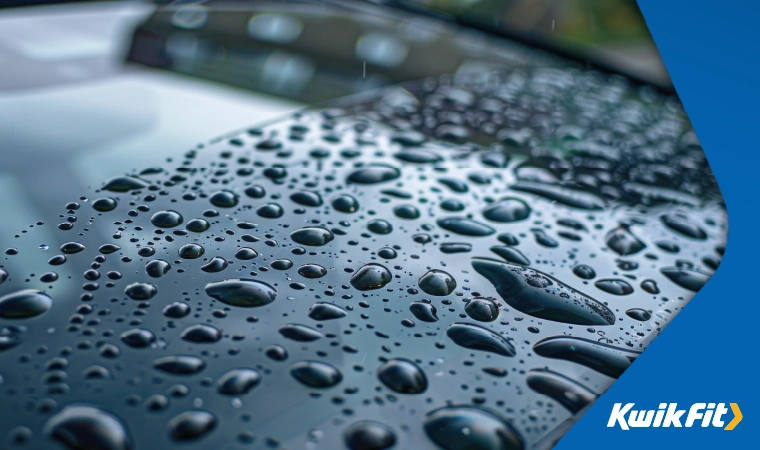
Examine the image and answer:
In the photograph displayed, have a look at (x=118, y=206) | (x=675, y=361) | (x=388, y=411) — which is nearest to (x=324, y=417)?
(x=388, y=411)

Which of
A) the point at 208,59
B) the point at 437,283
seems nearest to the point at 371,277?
the point at 437,283

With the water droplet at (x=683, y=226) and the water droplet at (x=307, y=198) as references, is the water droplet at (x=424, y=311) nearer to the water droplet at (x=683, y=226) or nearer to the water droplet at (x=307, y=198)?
the water droplet at (x=307, y=198)

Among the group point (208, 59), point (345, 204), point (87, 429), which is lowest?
point (87, 429)

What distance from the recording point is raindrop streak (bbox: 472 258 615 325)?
78 cm

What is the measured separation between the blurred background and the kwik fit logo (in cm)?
82

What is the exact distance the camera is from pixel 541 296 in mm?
811

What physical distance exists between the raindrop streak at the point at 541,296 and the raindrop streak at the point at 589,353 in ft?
0.13

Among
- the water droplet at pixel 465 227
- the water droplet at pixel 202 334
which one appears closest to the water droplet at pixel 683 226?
the water droplet at pixel 465 227

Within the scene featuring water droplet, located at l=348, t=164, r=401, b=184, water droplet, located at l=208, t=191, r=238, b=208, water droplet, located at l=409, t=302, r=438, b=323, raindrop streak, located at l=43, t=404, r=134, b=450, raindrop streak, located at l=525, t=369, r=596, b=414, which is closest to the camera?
raindrop streak, located at l=43, t=404, r=134, b=450

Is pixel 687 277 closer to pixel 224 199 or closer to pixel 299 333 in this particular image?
pixel 299 333

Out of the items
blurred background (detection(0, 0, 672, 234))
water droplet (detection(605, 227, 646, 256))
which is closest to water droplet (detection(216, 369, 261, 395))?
blurred background (detection(0, 0, 672, 234))

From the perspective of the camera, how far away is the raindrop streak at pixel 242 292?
752 mm

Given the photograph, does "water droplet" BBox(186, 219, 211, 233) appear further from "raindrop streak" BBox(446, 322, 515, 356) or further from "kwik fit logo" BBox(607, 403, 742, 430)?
"kwik fit logo" BBox(607, 403, 742, 430)

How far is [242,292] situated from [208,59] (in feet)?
3.67
